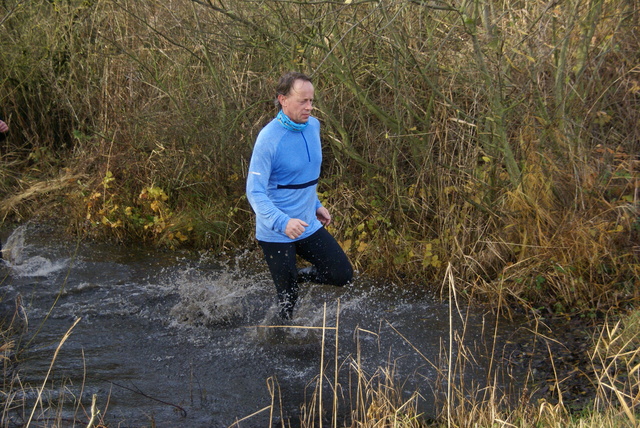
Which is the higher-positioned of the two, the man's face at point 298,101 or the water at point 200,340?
the man's face at point 298,101

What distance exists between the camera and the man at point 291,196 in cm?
512

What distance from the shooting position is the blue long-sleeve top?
5125 mm

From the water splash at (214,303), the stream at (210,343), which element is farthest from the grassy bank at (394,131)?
the water splash at (214,303)

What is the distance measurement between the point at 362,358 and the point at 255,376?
2.61 feet

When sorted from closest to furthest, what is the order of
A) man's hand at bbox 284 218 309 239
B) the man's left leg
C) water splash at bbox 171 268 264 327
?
man's hand at bbox 284 218 309 239 < the man's left leg < water splash at bbox 171 268 264 327

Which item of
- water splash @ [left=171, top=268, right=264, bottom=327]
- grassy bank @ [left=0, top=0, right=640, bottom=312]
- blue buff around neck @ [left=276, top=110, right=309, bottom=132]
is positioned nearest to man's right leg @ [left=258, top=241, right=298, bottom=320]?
blue buff around neck @ [left=276, top=110, right=309, bottom=132]

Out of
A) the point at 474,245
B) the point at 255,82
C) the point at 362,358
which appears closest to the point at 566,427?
the point at 362,358

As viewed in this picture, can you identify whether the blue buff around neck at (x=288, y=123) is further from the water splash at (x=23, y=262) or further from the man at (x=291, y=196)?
the water splash at (x=23, y=262)

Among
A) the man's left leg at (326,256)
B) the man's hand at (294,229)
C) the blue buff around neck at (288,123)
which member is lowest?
the man's left leg at (326,256)

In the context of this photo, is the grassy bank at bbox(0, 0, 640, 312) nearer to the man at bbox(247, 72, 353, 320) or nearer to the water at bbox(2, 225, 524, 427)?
the water at bbox(2, 225, 524, 427)

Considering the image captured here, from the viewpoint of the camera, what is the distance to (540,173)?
702cm

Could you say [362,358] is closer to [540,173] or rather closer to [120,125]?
[540,173]

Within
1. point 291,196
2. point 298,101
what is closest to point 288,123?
point 298,101

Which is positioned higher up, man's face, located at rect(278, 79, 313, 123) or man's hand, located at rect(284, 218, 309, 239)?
man's face, located at rect(278, 79, 313, 123)
